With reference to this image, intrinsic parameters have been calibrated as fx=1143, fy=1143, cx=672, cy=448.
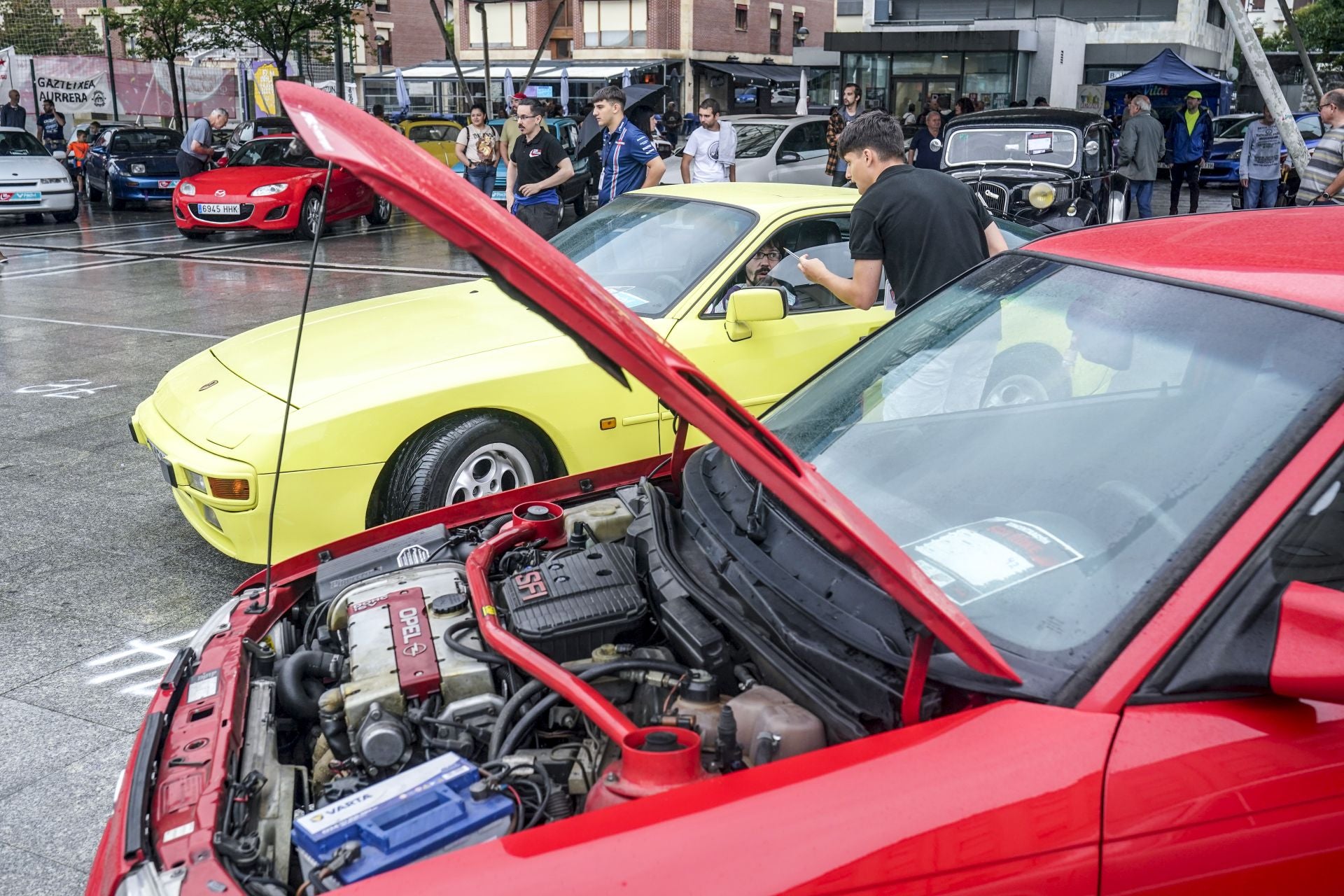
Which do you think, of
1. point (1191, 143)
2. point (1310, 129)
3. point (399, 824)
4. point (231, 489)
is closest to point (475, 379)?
point (231, 489)

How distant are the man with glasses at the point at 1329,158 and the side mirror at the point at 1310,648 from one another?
7760 millimetres

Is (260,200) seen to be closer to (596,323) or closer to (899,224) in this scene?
(899,224)

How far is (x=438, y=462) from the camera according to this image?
4305 millimetres

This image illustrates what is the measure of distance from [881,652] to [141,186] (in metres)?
20.4

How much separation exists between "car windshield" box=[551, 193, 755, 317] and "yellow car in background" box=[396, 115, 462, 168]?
1615 centimetres

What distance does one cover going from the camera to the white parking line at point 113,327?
9430 millimetres

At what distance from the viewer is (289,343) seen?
479 centimetres

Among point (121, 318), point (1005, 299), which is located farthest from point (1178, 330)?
point (121, 318)

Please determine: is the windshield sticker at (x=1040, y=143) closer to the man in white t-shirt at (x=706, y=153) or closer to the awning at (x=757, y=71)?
the man in white t-shirt at (x=706, y=153)

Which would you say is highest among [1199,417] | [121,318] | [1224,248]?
[1224,248]

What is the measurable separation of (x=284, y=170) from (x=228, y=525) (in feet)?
41.0

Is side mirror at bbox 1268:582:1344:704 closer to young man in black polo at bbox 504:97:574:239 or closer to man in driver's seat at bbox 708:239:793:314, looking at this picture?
man in driver's seat at bbox 708:239:793:314

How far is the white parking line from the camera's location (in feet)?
30.9

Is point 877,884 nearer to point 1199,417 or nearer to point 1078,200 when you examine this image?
point 1199,417
